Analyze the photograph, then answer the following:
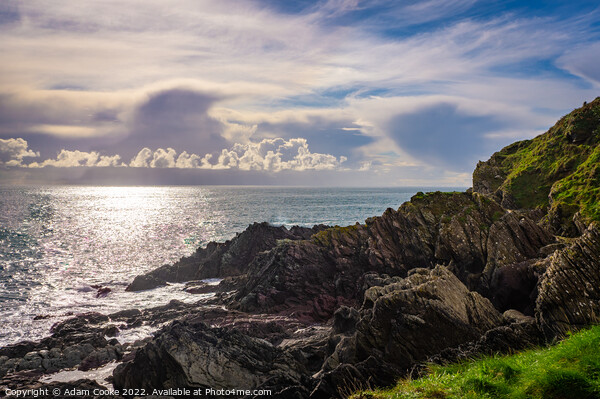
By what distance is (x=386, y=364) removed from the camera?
51.0ft

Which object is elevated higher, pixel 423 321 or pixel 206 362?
pixel 423 321

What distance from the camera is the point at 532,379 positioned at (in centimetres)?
947

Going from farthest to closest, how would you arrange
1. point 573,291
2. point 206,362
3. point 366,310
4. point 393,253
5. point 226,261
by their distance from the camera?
point 226,261, point 393,253, point 366,310, point 206,362, point 573,291

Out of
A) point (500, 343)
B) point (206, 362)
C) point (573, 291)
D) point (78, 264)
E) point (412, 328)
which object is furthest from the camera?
point (78, 264)

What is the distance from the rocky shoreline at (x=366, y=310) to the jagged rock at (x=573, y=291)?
0.18ft

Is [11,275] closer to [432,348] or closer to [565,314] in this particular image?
[432,348]

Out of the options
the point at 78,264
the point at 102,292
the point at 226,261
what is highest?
the point at 226,261

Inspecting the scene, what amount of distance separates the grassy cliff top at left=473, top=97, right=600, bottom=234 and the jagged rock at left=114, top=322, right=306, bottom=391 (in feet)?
89.4

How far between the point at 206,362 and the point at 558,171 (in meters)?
45.8

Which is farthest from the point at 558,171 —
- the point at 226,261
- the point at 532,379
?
the point at 226,261

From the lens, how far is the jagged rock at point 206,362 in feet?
64.7

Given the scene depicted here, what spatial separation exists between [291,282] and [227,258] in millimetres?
23063

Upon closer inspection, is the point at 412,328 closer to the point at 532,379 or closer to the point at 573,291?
the point at 573,291

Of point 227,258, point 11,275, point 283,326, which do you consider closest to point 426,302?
point 283,326
